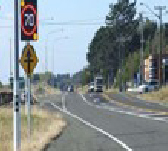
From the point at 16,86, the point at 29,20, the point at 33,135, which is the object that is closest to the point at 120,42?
the point at 33,135

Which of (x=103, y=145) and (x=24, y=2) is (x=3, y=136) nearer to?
(x=103, y=145)

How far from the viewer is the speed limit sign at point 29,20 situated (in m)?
16.0

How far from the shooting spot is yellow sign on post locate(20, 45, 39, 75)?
18.1m

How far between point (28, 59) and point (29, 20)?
217 centimetres

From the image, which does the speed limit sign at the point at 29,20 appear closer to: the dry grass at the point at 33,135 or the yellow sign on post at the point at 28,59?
the yellow sign on post at the point at 28,59

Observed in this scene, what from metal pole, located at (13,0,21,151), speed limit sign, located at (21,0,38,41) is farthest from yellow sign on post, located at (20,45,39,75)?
metal pole, located at (13,0,21,151)

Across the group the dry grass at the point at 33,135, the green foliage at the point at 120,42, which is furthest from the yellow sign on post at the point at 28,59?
the green foliage at the point at 120,42

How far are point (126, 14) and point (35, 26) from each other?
103890 millimetres

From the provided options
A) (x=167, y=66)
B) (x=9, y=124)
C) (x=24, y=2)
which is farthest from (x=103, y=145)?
(x=167, y=66)

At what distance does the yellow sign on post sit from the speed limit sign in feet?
4.84

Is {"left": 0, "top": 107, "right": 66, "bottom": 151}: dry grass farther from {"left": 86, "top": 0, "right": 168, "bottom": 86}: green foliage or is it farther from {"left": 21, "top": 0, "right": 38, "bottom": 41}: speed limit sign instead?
{"left": 86, "top": 0, "right": 168, "bottom": 86}: green foliage

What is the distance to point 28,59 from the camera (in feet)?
59.5

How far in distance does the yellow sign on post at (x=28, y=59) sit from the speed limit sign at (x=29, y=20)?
1476mm

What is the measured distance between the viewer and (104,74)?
434 feet
